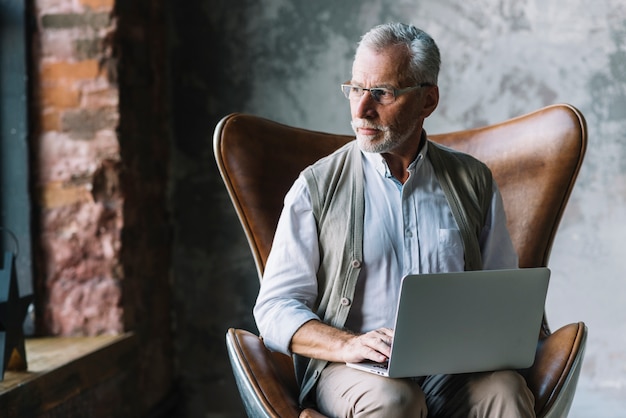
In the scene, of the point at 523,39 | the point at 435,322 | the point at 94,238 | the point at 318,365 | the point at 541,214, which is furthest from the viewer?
the point at 523,39

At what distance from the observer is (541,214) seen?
222cm

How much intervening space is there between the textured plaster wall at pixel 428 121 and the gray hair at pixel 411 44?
113 cm

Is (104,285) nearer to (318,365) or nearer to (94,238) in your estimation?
(94,238)

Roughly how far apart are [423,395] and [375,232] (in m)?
0.40

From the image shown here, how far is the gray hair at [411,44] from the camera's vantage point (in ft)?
6.28

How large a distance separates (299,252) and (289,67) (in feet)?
4.77

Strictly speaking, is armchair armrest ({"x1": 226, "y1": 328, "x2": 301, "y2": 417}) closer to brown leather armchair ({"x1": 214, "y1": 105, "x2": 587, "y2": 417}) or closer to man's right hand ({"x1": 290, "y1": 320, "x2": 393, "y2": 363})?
man's right hand ({"x1": 290, "y1": 320, "x2": 393, "y2": 363})

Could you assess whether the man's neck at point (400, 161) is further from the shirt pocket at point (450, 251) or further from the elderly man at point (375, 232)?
the shirt pocket at point (450, 251)

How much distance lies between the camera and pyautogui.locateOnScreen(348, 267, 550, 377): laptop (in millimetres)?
1549

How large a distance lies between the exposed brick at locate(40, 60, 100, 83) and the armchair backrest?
808 millimetres

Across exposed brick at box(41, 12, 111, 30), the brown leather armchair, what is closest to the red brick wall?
exposed brick at box(41, 12, 111, 30)

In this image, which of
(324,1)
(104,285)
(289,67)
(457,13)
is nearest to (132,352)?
(104,285)

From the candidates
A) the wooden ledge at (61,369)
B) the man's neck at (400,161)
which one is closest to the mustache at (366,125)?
the man's neck at (400,161)

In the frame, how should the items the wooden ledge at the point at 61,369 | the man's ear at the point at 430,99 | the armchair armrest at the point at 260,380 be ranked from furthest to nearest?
the wooden ledge at the point at 61,369
the man's ear at the point at 430,99
the armchair armrest at the point at 260,380
